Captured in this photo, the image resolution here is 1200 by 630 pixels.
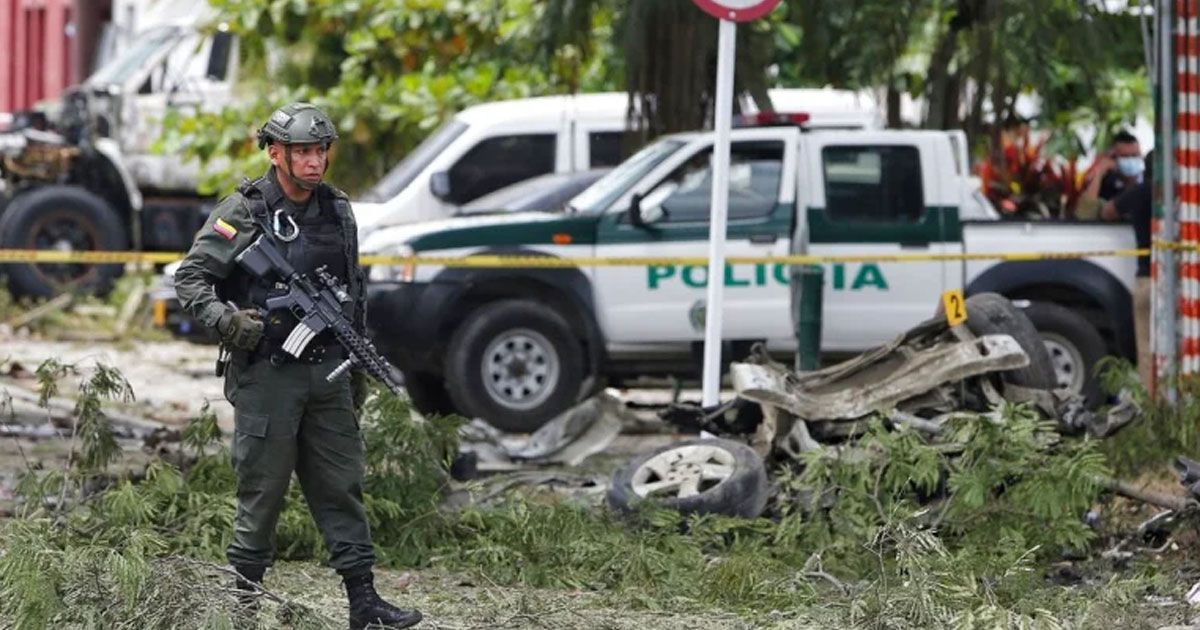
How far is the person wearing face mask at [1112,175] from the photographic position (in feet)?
51.1

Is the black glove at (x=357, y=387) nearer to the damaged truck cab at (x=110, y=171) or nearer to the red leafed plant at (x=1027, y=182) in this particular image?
the red leafed plant at (x=1027, y=182)

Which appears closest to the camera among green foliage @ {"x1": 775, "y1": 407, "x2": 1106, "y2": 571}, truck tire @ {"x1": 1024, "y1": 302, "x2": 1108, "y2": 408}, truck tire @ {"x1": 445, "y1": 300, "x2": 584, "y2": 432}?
green foliage @ {"x1": 775, "y1": 407, "x2": 1106, "y2": 571}

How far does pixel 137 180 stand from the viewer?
69.5 ft

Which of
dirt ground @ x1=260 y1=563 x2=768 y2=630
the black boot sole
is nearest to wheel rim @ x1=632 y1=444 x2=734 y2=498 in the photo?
dirt ground @ x1=260 y1=563 x2=768 y2=630

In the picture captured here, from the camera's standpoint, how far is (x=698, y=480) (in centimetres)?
959

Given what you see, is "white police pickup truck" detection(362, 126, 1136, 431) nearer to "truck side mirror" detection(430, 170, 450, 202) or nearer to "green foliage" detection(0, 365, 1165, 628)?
"truck side mirror" detection(430, 170, 450, 202)

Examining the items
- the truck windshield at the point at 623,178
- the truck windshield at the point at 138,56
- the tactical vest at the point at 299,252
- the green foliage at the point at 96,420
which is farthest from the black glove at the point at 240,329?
the truck windshield at the point at 138,56

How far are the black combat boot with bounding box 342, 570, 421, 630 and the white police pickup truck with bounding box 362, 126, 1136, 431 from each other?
601 cm

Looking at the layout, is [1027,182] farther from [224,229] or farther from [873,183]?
[224,229]

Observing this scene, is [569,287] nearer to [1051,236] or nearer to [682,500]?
[1051,236]

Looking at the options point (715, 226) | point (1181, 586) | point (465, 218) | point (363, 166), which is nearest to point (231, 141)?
point (363, 166)

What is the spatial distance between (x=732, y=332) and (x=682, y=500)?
4.19 metres

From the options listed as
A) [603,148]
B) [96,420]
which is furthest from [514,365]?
[96,420]

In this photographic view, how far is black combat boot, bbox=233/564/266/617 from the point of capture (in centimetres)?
705
